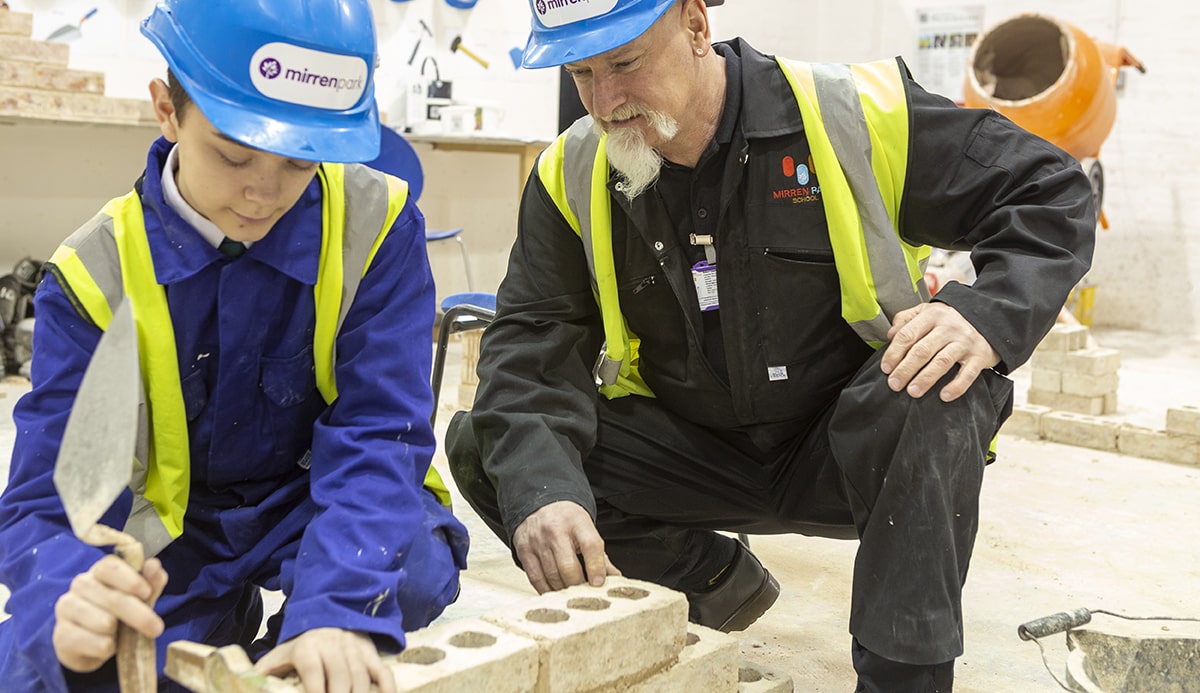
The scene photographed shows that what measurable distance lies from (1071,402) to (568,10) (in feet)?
12.3

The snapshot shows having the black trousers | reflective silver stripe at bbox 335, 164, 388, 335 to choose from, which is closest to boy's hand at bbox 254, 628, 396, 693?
reflective silver stripe at bbox 335, 164, 388, 335

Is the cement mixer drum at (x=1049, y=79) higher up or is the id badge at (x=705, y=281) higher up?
the cement mixer drum at (x=1049, y=79)

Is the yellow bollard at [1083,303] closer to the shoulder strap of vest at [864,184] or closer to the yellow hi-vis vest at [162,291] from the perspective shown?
the shoulder strap of vest at [864,184]

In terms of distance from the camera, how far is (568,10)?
6.48 feet

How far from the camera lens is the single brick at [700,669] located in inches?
62.4

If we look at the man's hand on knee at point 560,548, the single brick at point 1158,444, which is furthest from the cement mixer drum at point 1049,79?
the man's hand on knee at point 560,548

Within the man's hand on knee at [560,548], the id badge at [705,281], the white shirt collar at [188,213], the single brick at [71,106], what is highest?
the single brick at [71,106]

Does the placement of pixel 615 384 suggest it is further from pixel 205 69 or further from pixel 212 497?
pixel 205 69

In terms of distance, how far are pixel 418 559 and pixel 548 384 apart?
1.76ft

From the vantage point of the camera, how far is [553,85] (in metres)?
7.43

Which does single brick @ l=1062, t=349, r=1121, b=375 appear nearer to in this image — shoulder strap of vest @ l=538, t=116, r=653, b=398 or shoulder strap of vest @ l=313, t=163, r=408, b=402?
shoulder strap of vest @ l=538, t=116, r=653, b=398

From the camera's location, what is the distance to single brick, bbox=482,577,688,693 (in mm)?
1444

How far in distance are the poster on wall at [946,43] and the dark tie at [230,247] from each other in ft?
23.8

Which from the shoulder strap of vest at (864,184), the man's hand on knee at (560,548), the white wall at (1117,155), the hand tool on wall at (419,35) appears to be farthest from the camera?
the white wall at (1117,155)
